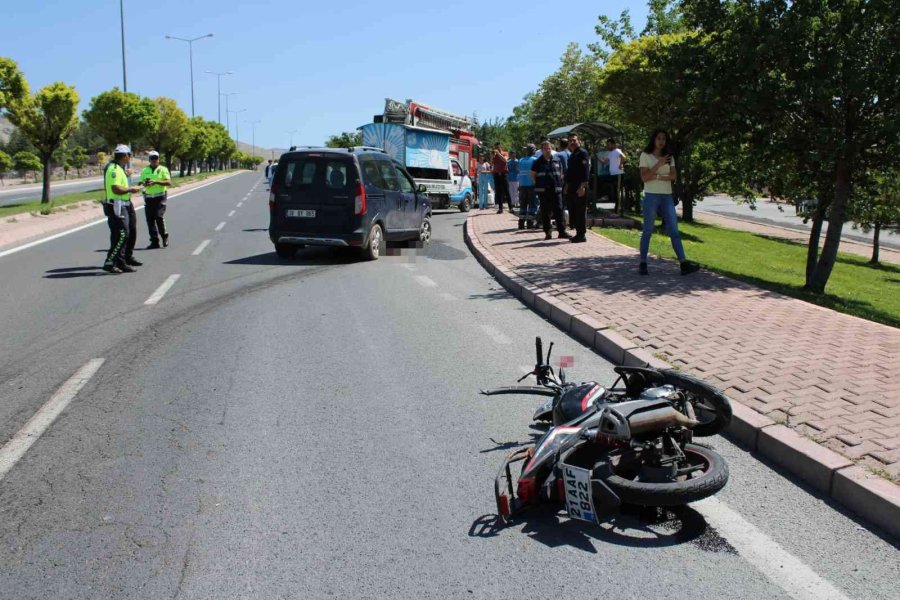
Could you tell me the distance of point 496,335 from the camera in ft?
25.6

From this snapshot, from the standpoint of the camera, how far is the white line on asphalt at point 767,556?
3150 mm

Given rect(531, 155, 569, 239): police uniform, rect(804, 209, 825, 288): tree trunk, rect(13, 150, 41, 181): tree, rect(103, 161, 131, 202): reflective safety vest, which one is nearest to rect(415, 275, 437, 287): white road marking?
rect(531, 155, 569, 239): police uniform

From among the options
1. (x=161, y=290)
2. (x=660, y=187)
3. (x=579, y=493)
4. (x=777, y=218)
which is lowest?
(x=777, y=218)

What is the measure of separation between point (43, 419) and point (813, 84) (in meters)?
10.1

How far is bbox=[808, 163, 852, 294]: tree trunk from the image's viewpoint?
37.1ft

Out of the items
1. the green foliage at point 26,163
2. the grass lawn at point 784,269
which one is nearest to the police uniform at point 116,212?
the grass lawn at point 784,269

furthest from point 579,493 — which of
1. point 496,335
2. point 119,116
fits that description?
point 119,116

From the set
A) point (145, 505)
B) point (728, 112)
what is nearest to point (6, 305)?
point (145, 505)

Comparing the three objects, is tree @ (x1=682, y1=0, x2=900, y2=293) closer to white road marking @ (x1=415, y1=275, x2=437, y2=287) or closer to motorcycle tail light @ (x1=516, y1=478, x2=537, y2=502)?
white road marking @ (x1=415, y1=275, x2=437, y2=287)

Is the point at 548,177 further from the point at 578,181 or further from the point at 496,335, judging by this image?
the point at 496,335

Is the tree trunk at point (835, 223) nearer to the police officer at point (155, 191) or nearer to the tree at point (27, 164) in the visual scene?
the police officer at point (155, 191)

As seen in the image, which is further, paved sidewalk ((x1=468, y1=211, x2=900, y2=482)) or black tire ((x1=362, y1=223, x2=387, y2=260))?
black tire ((x1=362, y1=223, x2=387, y2=260))

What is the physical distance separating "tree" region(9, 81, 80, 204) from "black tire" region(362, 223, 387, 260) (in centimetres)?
1865

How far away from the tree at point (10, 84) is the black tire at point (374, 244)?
1884 centimetres
